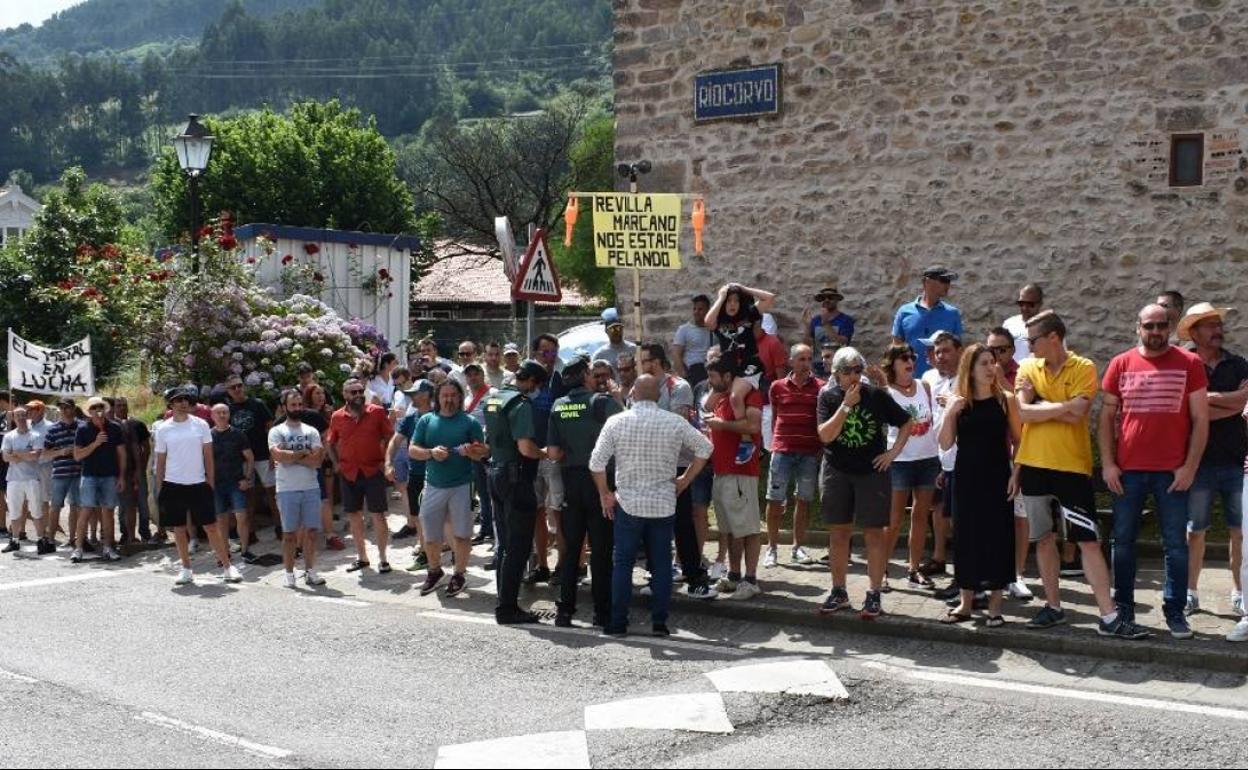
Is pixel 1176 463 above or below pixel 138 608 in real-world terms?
above

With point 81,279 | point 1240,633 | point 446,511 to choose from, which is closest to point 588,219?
point 81,279

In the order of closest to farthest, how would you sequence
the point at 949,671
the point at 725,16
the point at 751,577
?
1. the point at 949,671
2. the point at 751,577
3. the point at 725,16

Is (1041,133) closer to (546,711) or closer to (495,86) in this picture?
(546,711)

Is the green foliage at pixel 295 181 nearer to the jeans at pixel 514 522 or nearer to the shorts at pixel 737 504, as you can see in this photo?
the jeans at pixel 514 522

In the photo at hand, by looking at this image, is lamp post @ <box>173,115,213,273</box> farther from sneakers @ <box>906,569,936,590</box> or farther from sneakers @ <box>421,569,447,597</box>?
sneakers @ <box>906,569,936,590</box>

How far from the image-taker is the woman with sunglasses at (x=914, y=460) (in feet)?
32.8

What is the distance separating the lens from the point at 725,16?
15.2 m

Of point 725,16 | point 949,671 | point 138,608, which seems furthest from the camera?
point 725,16

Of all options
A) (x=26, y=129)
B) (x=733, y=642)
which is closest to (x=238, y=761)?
(x=733, y=642)

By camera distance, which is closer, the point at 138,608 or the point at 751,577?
the point at 751,577

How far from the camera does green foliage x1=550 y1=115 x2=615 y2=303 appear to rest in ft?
→ 145

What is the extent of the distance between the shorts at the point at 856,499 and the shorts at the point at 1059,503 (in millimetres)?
953

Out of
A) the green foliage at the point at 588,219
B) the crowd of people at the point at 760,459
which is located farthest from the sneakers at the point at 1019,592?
the green foliage at the point at 588,219

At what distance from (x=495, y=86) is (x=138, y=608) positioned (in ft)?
481
